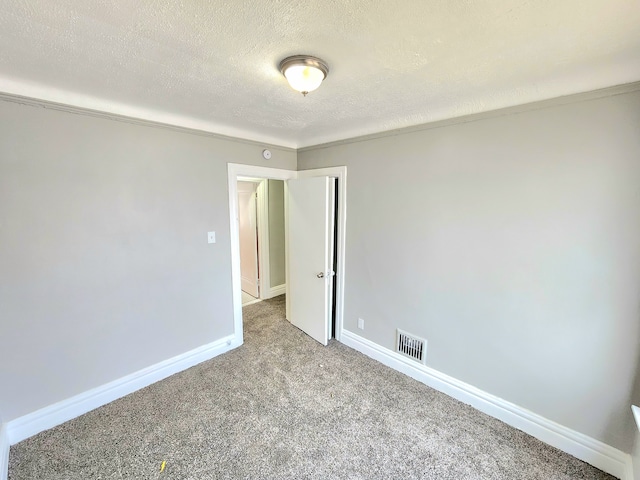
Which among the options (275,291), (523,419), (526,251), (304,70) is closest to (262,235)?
(275,291)

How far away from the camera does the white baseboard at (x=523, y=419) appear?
5.14 ft

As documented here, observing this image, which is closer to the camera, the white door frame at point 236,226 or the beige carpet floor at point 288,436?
the beige carpet floor at point 288,436

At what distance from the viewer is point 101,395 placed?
2.05 metres

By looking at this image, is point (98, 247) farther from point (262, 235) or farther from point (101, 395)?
point (262, 235)

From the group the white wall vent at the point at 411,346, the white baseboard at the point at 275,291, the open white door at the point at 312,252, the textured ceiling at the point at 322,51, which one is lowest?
the white baseboard at the point at 275,291

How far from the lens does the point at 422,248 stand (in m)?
2.26

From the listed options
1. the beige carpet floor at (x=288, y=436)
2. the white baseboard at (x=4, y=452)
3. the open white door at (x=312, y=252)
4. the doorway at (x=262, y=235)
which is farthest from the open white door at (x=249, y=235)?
the white baseboard at (x=4, y=452)

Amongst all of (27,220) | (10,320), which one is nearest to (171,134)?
(27,220)

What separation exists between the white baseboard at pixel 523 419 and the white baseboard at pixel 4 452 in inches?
103

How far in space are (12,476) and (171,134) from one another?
2410mm

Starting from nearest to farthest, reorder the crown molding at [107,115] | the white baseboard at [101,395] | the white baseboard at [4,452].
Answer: the white baseboard at [4,452]
the crown molding at [107,115]
the white baseboard at [101,395]

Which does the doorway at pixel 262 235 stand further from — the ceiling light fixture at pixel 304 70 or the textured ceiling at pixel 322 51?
the ceiling light fixture at pixel 304 70

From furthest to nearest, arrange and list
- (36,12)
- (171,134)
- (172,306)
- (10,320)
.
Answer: (172,306) < (171,134) < (10,320) < (36,12)

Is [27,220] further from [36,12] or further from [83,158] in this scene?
[36,12]
